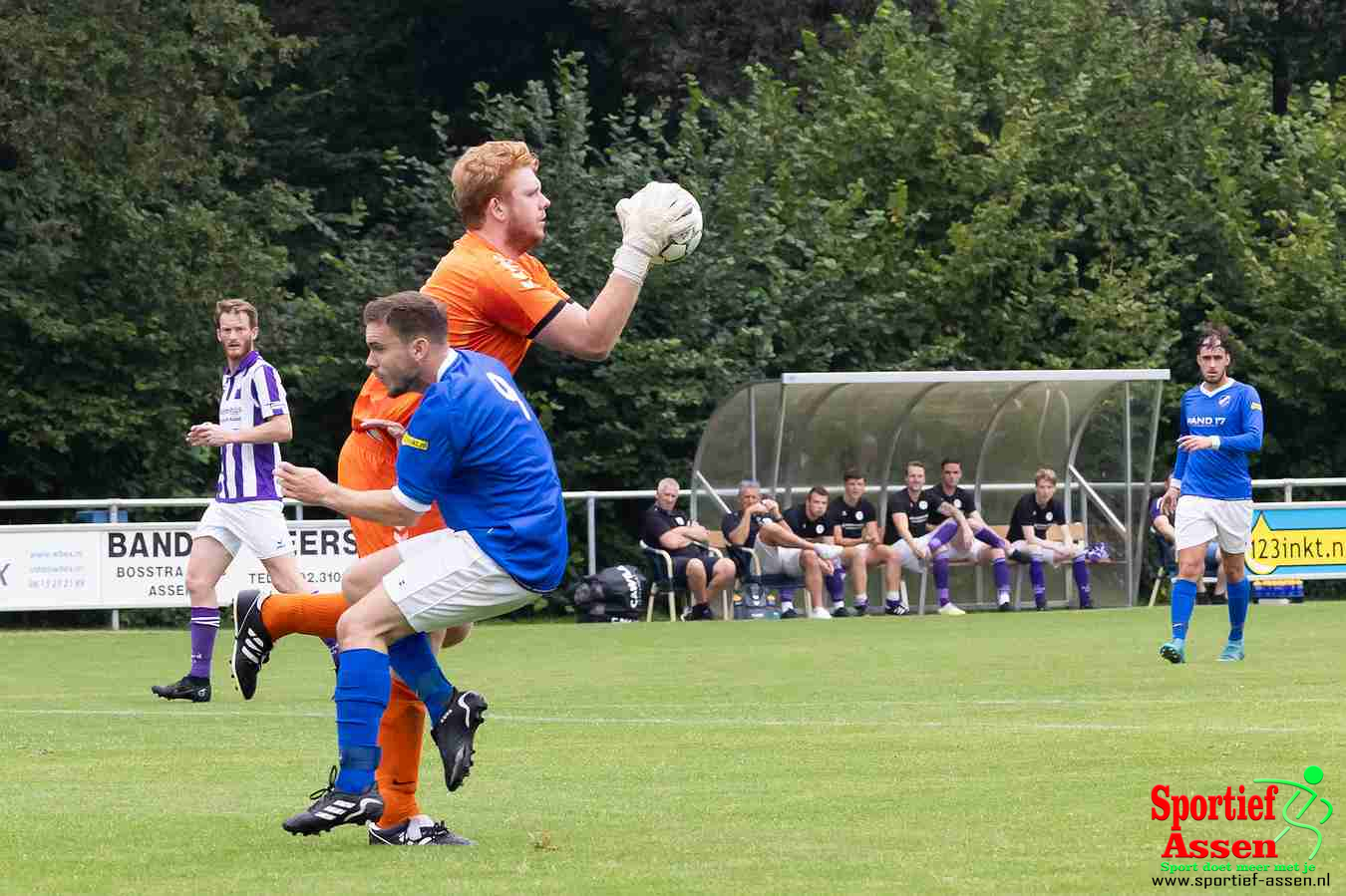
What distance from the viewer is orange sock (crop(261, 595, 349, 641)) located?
9477mm

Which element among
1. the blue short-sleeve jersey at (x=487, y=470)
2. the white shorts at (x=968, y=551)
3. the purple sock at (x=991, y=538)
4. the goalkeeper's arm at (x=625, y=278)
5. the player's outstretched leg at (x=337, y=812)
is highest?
the goalkeeper's arm at (x=625, y=278)

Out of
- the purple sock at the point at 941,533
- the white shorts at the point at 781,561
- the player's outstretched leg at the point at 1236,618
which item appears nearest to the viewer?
the player's outstretched leg at the point at 1236,618

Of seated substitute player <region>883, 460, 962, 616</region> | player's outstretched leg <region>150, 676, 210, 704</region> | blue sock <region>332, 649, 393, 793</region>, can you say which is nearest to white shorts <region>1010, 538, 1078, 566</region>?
seated substitute player <region>883, 460, 962, 616</region>

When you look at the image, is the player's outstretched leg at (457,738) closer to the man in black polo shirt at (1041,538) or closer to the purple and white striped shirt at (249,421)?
the purple and white striped shirt at (249,421)

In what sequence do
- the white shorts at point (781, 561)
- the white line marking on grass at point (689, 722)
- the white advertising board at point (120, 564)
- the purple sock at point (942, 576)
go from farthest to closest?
1. the purple sock at point (942, 576)
2. the white shorts at point (781, 561)
3. the white advertising board at point (120, 564)
4. the white line marking on grass at point (689, 722)

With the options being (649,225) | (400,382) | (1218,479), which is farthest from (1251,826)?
(1218,479)

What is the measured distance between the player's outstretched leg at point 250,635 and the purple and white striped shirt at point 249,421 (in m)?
2.86

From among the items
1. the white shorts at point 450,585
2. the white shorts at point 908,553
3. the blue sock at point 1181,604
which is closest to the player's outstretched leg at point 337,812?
the white shorts at point 450,585

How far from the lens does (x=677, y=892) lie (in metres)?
5.92

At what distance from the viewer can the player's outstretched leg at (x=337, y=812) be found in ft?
22.3

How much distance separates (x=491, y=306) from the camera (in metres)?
7.77

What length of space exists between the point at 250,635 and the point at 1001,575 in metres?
15.9

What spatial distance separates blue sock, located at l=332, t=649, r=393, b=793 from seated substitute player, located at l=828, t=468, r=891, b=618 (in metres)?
17.5

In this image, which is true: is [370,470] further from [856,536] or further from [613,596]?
[856,536]
